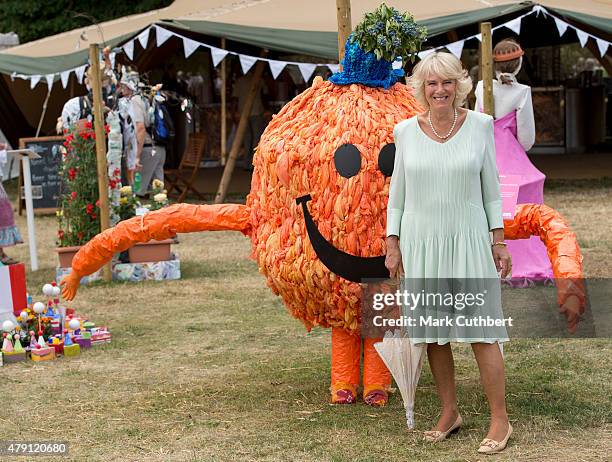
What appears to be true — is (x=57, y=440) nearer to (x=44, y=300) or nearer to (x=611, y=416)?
(x=611, y=416)

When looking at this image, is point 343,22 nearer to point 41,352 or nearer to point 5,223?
point 41,352

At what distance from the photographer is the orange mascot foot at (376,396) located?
17.1ft

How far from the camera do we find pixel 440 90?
436cm

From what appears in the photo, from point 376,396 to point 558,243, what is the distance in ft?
3.89

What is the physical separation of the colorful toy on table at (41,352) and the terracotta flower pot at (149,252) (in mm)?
2633

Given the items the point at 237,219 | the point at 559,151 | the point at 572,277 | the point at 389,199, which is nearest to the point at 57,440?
the point at 237,219

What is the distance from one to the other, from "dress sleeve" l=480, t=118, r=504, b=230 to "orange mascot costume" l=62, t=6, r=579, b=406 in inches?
23.7

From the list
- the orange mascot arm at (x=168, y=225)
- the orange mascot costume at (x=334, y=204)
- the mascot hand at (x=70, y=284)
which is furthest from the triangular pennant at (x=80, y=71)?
the orange mascot costume at (x=334, y=204)

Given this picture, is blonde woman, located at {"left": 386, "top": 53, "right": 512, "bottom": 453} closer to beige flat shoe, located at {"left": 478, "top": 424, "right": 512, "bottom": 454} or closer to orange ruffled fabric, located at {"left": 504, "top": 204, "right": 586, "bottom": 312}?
beige flat shoe, located at {"left": 478, "top": 424, "right": 512, "bottom": 454}

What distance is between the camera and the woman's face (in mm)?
4359

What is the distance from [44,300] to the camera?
8547 mm

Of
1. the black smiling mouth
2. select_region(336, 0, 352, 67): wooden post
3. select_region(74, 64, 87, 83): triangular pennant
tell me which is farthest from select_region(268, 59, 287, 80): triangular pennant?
the black smiling mouth

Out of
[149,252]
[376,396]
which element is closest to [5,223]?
[149,252]

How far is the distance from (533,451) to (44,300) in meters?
5.15
